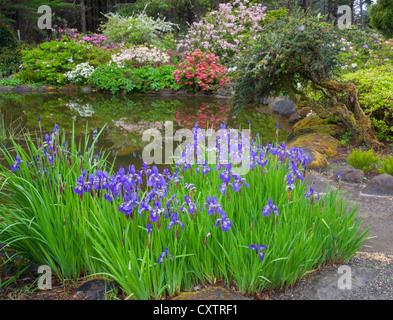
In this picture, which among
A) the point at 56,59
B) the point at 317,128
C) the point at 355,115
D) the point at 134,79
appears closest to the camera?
the point at 355,115

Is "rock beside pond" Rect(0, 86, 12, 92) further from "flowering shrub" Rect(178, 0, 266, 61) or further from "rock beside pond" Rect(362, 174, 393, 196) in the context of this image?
"rock beside pond" Rect(362, 174, 393, 196)

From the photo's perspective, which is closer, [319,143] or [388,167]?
[388,167]

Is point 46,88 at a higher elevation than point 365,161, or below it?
higher

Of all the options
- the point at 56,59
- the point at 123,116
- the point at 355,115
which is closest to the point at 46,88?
the point at 56,59

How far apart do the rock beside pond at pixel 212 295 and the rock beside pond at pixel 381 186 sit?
275cm

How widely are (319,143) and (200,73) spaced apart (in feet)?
27.8

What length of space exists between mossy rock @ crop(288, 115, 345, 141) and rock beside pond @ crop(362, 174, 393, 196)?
245 cm

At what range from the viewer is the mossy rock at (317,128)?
675cm

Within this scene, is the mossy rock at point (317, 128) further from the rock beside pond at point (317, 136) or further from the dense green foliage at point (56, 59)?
the dense green foliage at point (56, 59)

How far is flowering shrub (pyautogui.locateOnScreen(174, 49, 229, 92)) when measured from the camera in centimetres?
1382

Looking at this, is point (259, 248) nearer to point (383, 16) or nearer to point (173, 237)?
point (173, 237)

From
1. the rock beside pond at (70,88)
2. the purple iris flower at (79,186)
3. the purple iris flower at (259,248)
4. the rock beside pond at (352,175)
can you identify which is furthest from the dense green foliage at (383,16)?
the purple iris flower at (79,186)

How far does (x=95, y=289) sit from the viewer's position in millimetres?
2229
